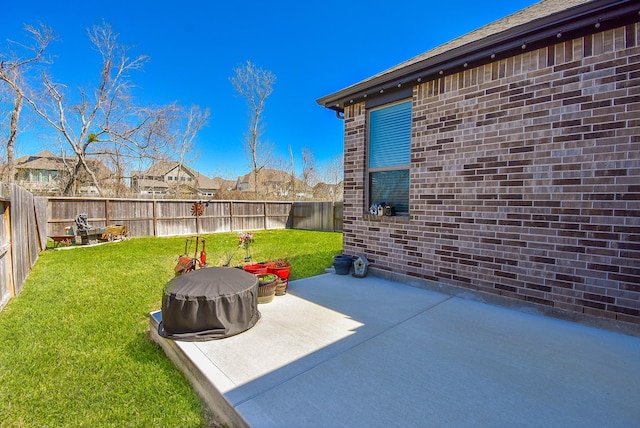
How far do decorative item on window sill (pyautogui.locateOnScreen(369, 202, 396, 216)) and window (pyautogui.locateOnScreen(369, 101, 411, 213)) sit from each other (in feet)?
0.21

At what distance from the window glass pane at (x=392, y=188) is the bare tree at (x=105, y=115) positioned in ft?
60.0

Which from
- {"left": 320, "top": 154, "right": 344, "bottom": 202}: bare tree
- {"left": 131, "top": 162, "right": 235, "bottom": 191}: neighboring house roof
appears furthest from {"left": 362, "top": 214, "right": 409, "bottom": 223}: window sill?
{"left": 320, "top": 154, "right": 344, "bottom": 202}: bare tree

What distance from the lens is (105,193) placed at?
19.8m

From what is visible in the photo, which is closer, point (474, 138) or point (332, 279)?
point (474, 138)

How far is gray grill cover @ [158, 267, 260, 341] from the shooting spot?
2.71m

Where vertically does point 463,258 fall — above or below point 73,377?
above

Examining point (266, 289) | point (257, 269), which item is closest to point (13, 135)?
point (257, 269)

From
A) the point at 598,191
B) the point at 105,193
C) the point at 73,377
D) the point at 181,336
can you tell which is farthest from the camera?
the point at 105,193

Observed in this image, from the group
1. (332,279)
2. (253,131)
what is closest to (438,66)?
(332,279)

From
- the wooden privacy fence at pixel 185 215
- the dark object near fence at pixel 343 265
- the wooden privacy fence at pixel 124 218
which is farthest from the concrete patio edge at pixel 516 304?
the wooden privacy fence at pixel 185 215

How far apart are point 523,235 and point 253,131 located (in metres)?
21.3

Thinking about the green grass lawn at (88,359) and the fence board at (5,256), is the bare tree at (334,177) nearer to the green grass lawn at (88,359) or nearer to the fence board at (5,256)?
the green grass lawn at (88,359)

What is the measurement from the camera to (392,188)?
512 cm

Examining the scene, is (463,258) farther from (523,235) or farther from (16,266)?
(16,266)
